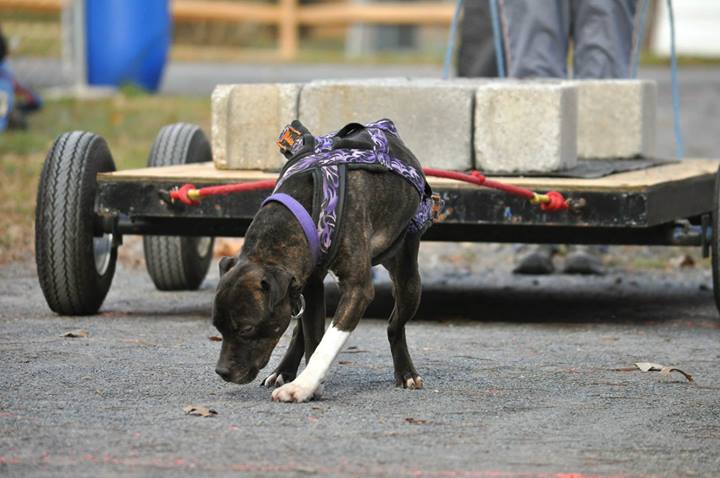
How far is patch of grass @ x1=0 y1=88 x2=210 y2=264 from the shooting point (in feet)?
32.4

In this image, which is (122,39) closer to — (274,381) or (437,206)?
(437,206)

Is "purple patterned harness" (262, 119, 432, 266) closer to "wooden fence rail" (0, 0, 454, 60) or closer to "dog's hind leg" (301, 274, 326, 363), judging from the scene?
"dog's hind leg" (301, 274, 326, 363)

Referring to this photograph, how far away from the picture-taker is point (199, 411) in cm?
460

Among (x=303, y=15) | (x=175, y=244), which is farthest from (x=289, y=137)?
(x=303, y=15)

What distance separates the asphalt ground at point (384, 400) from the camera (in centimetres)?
407

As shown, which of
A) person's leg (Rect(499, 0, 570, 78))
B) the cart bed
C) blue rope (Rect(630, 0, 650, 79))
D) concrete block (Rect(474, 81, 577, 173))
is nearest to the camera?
the cart bed

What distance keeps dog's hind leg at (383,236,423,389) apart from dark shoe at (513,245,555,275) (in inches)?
135

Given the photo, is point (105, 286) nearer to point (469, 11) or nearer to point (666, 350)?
point (666, 350)

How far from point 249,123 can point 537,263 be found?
235 cm

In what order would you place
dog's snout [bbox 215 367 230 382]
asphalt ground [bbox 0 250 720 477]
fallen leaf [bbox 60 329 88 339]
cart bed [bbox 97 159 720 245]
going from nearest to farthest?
asphalt ground [bbox 0 250 720 477]
dog's snout [bbox 215 367 230 382]
fallen leaf [bbox 60 329 88 339]
cart bed [bbox 97 159 720 245]

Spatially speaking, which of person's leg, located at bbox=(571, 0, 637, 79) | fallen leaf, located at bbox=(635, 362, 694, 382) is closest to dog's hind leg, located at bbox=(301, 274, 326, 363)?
fallen leaf, located at bbox=(635, 362, 694, 382)

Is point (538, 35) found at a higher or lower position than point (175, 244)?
higher

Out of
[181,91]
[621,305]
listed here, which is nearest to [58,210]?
[621,305]

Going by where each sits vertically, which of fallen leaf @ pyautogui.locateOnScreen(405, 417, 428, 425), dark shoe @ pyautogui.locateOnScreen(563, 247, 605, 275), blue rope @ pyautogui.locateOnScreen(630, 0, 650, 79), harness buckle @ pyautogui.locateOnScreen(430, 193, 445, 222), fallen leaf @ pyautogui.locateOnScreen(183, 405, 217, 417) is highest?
blue rope @ pyautogui.locateOnScreen(630, 0, 650, 79)
